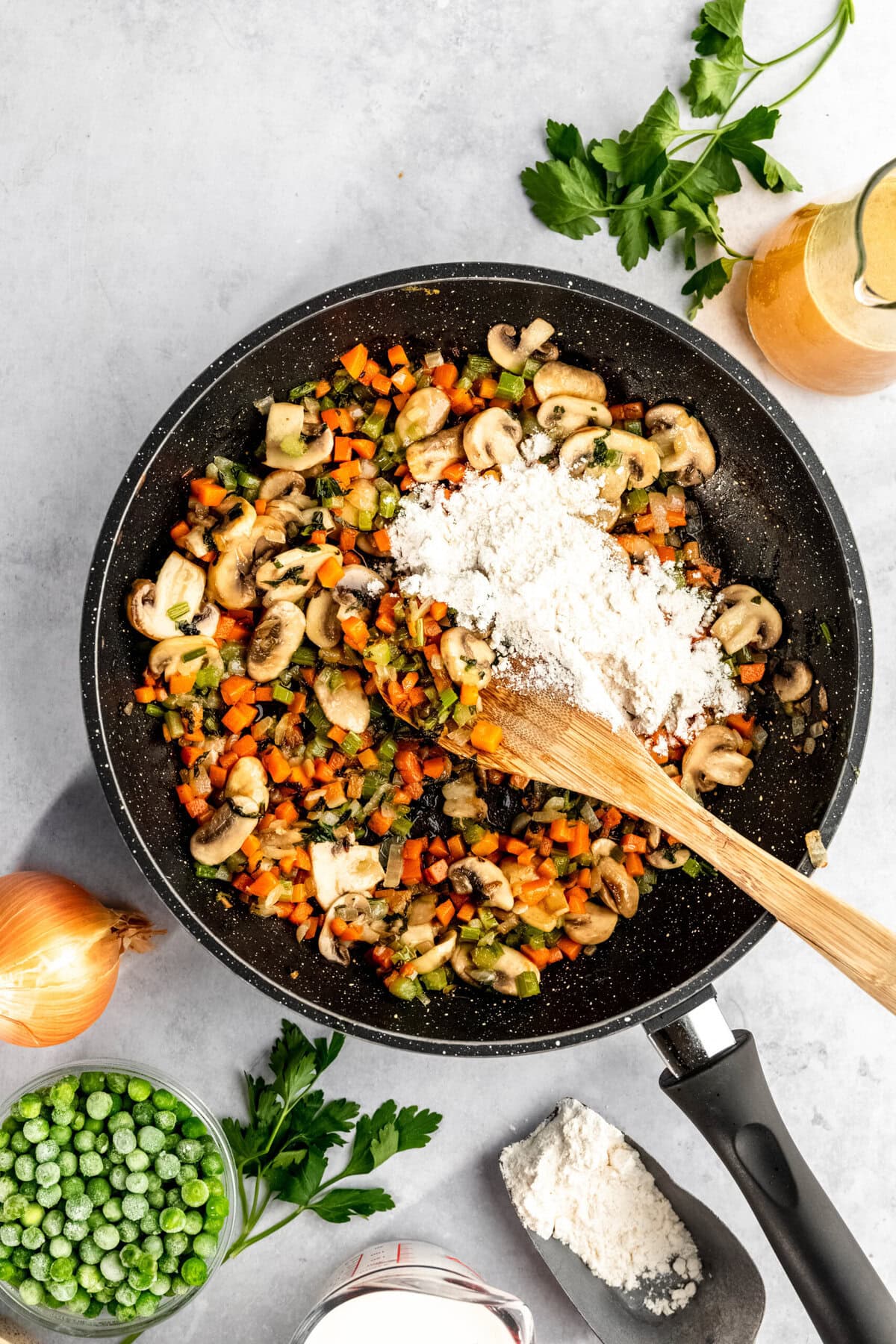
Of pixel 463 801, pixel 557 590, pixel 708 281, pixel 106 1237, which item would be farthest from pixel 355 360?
pixel 106 1237

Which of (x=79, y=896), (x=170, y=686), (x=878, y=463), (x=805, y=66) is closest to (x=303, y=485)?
(x=170, y=686)

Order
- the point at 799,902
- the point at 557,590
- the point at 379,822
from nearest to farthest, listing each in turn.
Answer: the point at 799,902
the point at 557,590
the point at 379,822

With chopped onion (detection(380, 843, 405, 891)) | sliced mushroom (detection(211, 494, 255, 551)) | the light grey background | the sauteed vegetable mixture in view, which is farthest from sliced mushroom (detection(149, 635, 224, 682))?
chopped onion (detection(380, 843, 405, 891))

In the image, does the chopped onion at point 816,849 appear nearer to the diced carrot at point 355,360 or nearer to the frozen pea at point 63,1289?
the diced carrot at point 355,360

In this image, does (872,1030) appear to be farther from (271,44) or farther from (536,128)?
(271,44)

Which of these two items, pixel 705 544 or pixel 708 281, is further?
pixel 705 544

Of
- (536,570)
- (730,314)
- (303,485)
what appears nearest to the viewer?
(536,570)

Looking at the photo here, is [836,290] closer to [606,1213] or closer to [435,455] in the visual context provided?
[435,455]
